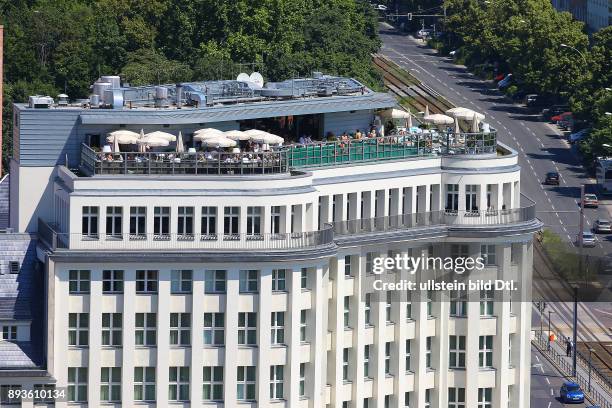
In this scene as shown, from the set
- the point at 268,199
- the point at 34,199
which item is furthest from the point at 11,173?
the point at 268,199

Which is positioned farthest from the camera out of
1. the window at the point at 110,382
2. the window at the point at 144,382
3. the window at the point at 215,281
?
the window at the point at 144,382

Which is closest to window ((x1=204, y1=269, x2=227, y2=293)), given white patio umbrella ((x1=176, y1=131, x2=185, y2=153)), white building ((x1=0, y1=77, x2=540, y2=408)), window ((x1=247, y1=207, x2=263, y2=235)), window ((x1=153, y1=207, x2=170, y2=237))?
white building ((x1=0, y1=77, x2=540, y2=408))

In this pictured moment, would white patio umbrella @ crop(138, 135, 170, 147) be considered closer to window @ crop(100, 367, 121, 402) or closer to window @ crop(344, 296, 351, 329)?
window @ crop(100, 367, 121, 402)

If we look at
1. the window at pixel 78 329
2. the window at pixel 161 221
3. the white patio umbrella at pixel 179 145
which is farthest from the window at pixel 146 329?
the white patio umbrella at pixel 179 145

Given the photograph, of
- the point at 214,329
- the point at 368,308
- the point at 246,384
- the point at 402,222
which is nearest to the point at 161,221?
the point at 214,329

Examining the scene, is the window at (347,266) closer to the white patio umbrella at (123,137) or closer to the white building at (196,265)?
the white building at (196,265)
